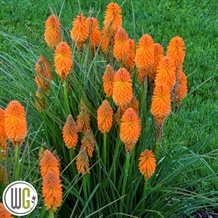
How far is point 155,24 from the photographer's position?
6133mm

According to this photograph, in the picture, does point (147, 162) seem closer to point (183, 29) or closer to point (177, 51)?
point (177, 51)

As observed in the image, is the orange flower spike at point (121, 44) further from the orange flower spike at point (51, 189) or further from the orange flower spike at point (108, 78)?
the orange flower spike at point (51, 189)

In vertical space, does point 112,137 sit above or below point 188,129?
above

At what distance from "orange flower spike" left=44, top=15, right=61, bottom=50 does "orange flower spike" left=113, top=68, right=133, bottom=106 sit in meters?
0.64

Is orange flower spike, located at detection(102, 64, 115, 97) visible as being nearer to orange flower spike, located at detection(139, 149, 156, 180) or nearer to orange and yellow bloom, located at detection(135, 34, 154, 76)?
orange and yellow bloom, located at detection(135, 34, 154, 76)

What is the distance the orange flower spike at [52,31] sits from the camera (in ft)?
9.87

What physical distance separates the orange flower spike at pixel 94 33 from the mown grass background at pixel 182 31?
1160 millimetres

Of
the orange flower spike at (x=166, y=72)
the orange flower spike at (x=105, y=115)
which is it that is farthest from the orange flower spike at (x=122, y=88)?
the orange flower spike at (x=166, y=72)

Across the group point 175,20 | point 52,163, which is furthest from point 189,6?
point 52,163

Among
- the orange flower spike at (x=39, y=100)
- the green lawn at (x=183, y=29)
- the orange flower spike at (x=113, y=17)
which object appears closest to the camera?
the orange flower spike at (x=39, y=100)

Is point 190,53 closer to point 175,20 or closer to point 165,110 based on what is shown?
point 175,20

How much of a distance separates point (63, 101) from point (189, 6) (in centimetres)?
387

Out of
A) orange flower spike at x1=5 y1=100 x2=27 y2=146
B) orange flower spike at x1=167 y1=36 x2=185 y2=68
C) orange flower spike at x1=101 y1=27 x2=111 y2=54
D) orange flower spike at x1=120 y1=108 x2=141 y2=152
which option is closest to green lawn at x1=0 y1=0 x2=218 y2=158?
orange flower spike at x1=101 y1=27 x2=111 y2=54

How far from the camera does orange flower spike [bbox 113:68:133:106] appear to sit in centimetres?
251
